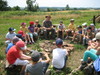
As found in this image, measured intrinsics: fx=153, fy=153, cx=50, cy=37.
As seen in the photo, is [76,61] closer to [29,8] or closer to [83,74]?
[83,74]

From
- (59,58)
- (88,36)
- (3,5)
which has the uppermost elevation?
(3,5)

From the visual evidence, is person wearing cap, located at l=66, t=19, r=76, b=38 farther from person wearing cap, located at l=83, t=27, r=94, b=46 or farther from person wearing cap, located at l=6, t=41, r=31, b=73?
person wearing cap, located at l=6, t=41, r=31, b=73

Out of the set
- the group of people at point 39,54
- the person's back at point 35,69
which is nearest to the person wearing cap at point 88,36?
the group of people at point 39,54

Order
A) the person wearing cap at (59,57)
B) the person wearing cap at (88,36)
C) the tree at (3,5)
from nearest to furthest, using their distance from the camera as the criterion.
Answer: the person wearing cap at (59,57), the person wearing cap at (88,36), the tree at (3,5)

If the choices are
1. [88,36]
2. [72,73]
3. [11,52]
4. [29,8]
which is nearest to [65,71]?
[72,73]

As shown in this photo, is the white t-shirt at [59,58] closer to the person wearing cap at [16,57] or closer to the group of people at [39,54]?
the group of people at [39,54]

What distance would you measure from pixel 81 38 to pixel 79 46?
2.61ft

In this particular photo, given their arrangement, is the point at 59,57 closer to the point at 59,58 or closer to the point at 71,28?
the point at 59,58

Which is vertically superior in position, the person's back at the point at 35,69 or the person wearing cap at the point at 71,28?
the person wearing cap at the point at 71,28

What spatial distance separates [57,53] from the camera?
5.02 meters

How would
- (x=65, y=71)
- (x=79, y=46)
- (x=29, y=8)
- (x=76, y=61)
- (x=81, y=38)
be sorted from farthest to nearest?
1. (x=29, y=8)
2. (x=81, y=38)
3. (x=79, y=46)
4. (x=76, y=61)
5. (x=65, y=71)

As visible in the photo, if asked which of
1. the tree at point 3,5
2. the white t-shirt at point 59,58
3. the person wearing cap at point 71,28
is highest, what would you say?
the tree at point 3,5

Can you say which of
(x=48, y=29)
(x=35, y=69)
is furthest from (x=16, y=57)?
(x=48, y=29)

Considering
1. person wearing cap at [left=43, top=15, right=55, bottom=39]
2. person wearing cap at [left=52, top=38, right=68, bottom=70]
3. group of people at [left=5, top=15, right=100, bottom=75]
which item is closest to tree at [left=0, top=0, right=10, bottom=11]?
person wearing cap at [left=43, top=15, right=55, bottom=39]
